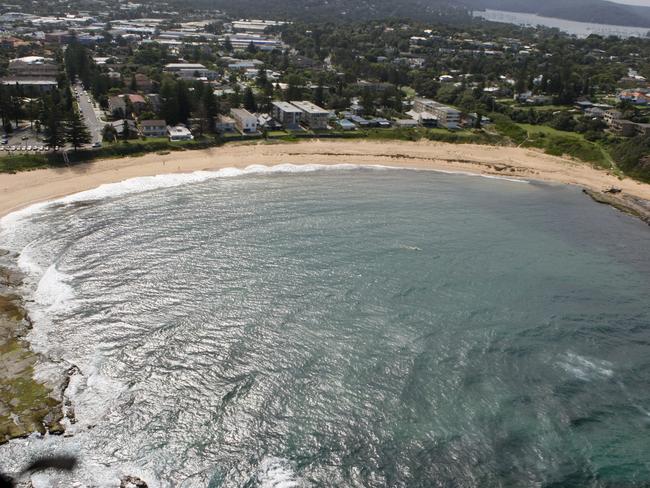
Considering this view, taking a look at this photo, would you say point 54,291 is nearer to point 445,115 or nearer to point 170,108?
point 170,108

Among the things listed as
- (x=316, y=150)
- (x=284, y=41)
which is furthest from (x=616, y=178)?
(x=284, y=41)

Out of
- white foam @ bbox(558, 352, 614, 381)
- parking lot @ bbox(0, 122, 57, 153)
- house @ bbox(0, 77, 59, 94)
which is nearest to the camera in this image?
white foam @ bbox(558, 352, 614, 381)

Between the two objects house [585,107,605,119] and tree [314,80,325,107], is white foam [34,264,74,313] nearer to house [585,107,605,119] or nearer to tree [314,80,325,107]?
tree [314,80,325,107]

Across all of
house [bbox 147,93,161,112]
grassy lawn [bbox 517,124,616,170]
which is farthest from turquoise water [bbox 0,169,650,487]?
house [bbox 147,93,161,112]

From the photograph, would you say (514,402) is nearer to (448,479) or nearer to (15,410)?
(448,479)

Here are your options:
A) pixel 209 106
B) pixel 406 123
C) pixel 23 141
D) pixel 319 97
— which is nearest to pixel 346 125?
pixel 406 123

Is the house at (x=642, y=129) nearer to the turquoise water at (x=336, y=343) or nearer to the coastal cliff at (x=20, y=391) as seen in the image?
the turquoise water at (x=336, y=343)

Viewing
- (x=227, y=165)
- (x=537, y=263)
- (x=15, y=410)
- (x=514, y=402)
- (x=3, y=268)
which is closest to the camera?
(x=15, y=410)
